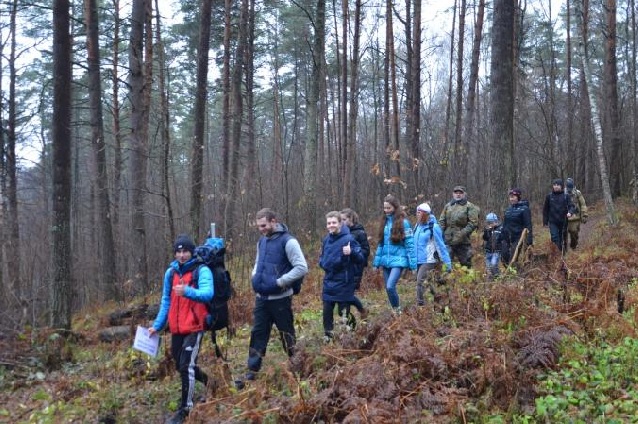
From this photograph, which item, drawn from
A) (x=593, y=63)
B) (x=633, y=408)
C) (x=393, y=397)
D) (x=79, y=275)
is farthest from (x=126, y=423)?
(x=593, y=63)

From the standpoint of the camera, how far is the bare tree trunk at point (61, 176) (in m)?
8.47

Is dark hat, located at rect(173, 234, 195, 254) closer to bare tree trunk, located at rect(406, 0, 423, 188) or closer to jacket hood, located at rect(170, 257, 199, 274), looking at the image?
jacket hood, located at rect(170, 257, 199, 274)

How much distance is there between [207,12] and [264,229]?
28.5 ft

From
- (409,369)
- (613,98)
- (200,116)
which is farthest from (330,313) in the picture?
(613,98)

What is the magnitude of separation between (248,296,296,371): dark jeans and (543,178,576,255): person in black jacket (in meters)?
7.33

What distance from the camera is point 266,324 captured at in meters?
5.86

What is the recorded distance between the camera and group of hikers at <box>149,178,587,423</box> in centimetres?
512

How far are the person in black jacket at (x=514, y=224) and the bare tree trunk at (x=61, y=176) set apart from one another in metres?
7.24

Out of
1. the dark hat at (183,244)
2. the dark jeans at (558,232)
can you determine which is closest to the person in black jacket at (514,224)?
the dark jeans at (558,232)

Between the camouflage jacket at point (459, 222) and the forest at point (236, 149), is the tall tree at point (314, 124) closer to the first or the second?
the forest at point (236, 149)

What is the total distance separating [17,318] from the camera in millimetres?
8156

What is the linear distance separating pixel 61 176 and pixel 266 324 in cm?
473

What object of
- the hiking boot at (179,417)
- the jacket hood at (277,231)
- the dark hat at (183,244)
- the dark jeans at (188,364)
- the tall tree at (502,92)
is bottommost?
the hiking boot at (179,417)

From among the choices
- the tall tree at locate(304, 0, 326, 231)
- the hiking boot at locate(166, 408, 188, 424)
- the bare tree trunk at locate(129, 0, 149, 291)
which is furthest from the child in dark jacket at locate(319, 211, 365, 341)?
the tall tree at locate(304, 0, 326, 231)
